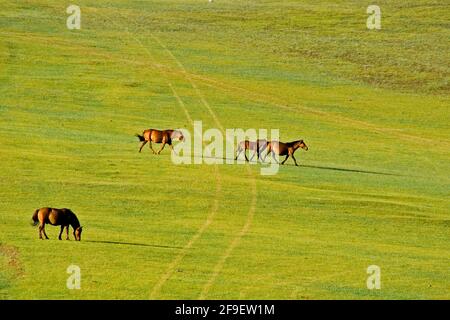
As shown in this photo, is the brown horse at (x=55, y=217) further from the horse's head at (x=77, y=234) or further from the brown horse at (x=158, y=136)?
the brown horse at (x=158, y=136)

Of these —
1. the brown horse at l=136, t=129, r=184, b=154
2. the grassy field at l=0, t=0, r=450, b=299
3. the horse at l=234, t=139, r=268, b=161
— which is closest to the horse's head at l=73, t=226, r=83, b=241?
the grassy field at l=0, t=0, r=450, b=299

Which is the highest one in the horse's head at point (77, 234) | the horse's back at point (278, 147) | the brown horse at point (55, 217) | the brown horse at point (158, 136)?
the brown horse at point (158, 136)

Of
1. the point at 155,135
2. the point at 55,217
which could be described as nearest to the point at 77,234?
the point at 55,217

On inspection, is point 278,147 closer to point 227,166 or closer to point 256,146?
point 256,146

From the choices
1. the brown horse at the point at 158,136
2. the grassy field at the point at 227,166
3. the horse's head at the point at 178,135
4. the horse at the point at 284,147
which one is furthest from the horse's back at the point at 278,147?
the horse's head at the point at 178,135

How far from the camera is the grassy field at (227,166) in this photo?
3662cm

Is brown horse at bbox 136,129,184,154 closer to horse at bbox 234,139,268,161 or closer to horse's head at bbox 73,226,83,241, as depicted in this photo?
horse at bbox 234,139,268,161

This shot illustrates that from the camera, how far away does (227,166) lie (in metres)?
54.2

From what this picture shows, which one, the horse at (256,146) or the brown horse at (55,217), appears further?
the horse at (256,146)

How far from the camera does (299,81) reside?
84.2m
